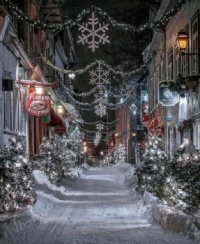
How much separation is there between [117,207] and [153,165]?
2.75 meters

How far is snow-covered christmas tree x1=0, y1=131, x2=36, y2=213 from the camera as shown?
12773 mm

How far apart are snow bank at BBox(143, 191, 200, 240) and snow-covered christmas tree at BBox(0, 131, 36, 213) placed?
336cm

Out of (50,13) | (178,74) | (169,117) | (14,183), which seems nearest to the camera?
(14,183)

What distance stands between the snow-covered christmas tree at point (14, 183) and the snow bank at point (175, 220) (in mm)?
3358

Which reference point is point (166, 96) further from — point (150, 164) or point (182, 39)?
point (150, 164)

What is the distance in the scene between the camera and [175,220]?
38.4 feet

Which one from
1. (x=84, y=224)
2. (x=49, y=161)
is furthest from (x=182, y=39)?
(x=84, y=224)

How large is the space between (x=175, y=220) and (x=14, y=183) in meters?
4.03

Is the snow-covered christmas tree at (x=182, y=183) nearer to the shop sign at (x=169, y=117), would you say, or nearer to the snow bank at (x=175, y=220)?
the snow bank at (x=175, y=220)

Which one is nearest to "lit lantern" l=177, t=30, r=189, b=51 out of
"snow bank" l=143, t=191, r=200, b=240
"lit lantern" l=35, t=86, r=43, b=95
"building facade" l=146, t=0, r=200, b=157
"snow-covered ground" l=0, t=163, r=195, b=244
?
"building facade" l=146, t=0, r=200, b=157

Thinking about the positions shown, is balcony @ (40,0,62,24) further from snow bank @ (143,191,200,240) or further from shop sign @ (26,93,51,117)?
snow bank @ (143,191,200,240)

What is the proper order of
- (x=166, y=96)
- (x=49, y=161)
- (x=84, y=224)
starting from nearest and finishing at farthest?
(x=84, y=224), (x=166, y=96), (x=49, y=161)

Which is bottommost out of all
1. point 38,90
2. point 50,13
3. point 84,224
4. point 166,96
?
point 84,224

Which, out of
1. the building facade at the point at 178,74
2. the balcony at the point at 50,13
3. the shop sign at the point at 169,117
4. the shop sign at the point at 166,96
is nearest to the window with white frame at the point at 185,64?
the building facade at the point at 178,74
